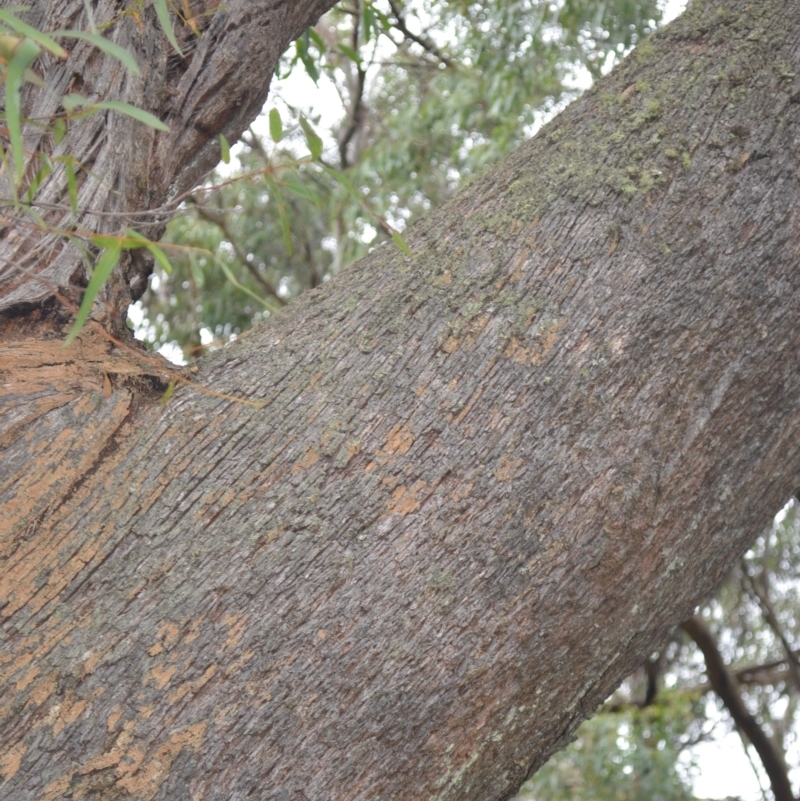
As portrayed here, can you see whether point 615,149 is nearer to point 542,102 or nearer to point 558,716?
point 558,716

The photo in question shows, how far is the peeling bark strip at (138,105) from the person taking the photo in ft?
4.43

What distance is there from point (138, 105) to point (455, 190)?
13.3 feet

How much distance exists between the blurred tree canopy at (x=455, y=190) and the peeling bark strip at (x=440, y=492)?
1.72m

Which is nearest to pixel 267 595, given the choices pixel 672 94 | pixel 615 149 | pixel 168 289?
pixel 615 149

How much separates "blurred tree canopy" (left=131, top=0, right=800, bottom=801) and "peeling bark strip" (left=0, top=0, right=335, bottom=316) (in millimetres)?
1304

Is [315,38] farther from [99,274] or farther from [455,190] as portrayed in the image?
[455,190]

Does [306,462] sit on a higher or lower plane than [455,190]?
lower

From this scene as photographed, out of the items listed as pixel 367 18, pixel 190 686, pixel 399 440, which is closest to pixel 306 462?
pixel 399 440

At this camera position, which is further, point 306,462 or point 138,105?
point 138,105

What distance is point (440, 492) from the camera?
3.98 feet

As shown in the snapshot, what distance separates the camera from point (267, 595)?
1.16 meters

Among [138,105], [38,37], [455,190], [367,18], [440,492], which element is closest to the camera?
[38,37]

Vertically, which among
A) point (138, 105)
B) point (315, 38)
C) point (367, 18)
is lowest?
point (138, 105)

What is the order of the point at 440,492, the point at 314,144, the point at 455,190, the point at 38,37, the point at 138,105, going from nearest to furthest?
the point at 38,37 → the point at 314,144 → the point at 440,492 → the point at 138,105 → the point at 455,190
